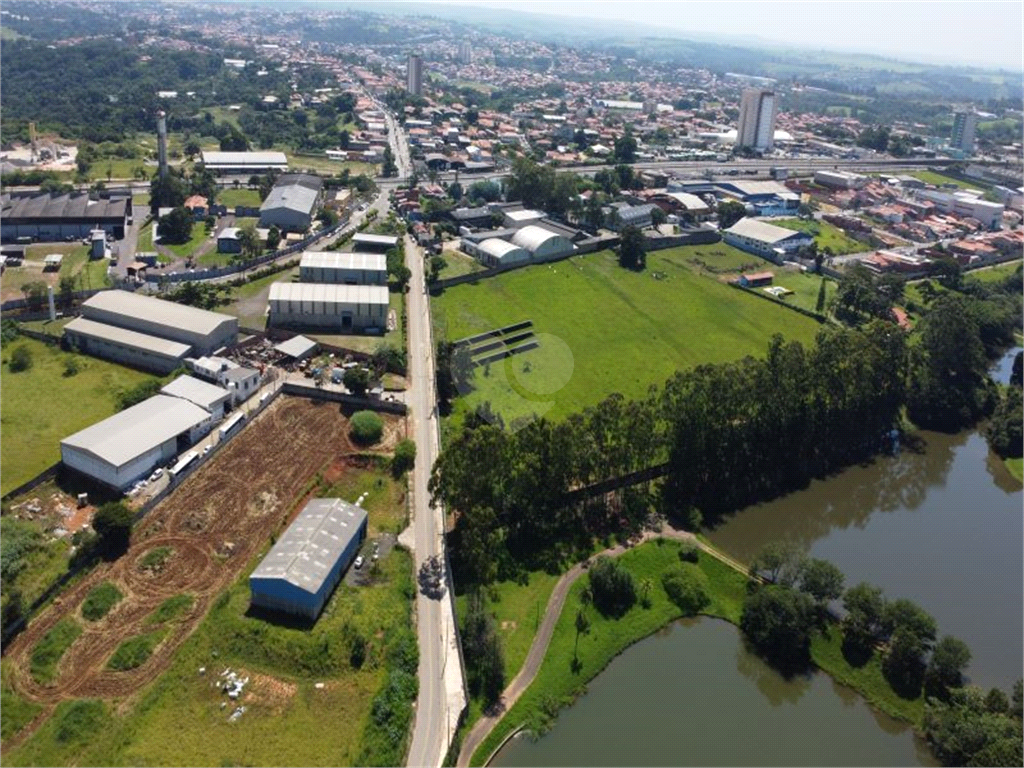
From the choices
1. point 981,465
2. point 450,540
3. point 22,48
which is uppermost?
point 22,48

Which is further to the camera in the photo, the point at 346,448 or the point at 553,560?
the point at 346,448

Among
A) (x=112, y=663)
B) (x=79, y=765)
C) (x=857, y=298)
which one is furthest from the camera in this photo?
(x=857, y=298)

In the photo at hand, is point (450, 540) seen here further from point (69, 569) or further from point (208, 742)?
point (69, 569)

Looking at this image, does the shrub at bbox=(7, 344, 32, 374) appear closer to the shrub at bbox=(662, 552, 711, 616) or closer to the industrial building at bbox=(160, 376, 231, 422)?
Result: the industrial building at bbox=(160, 376, 231, 422)

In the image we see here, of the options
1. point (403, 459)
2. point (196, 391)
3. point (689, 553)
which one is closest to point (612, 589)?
point (689, 553)

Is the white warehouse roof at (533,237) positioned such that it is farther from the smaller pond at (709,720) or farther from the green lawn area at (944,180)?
the green lawn area at (944,180)

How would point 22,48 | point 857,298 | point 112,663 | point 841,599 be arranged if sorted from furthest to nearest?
point 22,48
point 857,298
point 841,599
point 112,663

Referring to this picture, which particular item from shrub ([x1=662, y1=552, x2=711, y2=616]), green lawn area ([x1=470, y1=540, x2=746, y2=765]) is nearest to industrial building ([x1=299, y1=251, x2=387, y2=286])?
green lawn area ([x1=470, y1=540, x2=746, y2=765])

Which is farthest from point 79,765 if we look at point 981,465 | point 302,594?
point 981,465
